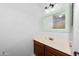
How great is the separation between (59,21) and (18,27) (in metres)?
0.29

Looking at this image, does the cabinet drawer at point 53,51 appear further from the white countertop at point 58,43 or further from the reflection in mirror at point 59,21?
the reflection in mirror at point 59,21

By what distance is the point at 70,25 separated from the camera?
2.39 feet

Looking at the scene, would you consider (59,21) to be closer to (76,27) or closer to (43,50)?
(76,27)

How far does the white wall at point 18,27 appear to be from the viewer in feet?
2.49

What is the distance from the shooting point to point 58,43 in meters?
0.79

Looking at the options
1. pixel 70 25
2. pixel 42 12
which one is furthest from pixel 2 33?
pixel 70 25

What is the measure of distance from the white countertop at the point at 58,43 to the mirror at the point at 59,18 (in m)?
0.07

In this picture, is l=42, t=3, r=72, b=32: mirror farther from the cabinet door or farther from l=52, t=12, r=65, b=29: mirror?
the cabinet door

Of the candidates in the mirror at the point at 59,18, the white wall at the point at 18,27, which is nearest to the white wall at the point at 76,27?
the mirror at the point at 59,18

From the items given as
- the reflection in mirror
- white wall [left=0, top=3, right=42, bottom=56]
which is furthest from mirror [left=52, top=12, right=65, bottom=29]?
white wall [left=0, top=3, right=42, bottom=56]

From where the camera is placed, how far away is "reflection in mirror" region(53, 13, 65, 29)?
762 mm

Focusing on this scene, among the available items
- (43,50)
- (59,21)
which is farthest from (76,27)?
(43,50)

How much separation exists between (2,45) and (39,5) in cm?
37

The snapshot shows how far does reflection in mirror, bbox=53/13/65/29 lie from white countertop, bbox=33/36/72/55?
91 millimetres
